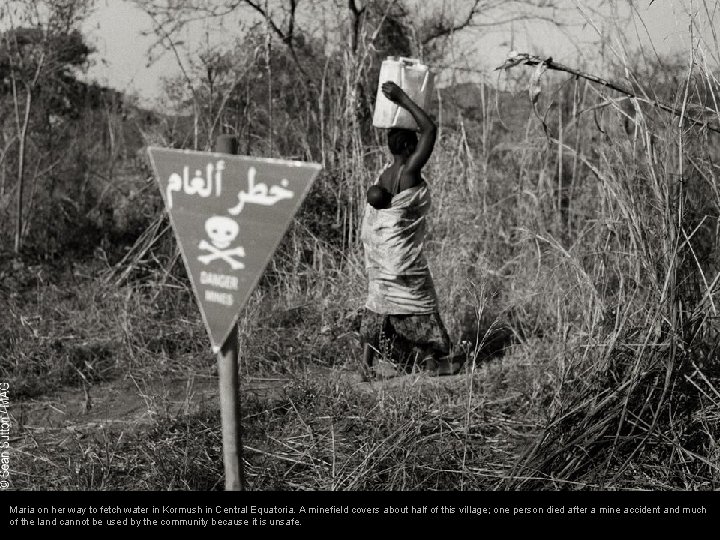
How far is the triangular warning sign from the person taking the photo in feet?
6.84

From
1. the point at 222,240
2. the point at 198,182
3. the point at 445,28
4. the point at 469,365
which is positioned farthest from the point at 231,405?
the point at 445,28

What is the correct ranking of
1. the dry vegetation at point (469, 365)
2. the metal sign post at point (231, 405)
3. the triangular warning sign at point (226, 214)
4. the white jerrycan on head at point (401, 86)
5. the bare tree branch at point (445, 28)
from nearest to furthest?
1. the triangular warning sign at point (226, 214)
2. the metal sign post at point (231, 405)
3. the dry vegetation at point (469, 365)
4. the white jerrycan on head at point (401, 86)
5. the bare tree branch at point (445, 28)

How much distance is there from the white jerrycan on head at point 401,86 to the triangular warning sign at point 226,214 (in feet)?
6.44

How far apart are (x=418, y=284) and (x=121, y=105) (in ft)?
17.2

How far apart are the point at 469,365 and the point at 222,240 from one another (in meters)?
2.51

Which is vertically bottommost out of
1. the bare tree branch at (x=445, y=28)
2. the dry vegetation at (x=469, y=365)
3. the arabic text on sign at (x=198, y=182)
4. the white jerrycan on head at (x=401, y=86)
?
the dry vegetation at (x=469, y=365)

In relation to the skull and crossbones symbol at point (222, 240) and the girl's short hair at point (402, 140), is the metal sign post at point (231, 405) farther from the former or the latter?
the girl's short hair at point (402, 140)

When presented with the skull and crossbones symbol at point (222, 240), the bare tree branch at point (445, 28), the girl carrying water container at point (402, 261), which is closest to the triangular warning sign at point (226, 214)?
the skull and crossbones symbol at point (222, 240)

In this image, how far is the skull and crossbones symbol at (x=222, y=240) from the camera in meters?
2.17

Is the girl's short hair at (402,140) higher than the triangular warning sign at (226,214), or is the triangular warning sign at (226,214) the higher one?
the girl's short hair at (402,140)

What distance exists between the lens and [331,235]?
5.85 metres

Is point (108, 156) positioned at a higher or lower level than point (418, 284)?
higher
